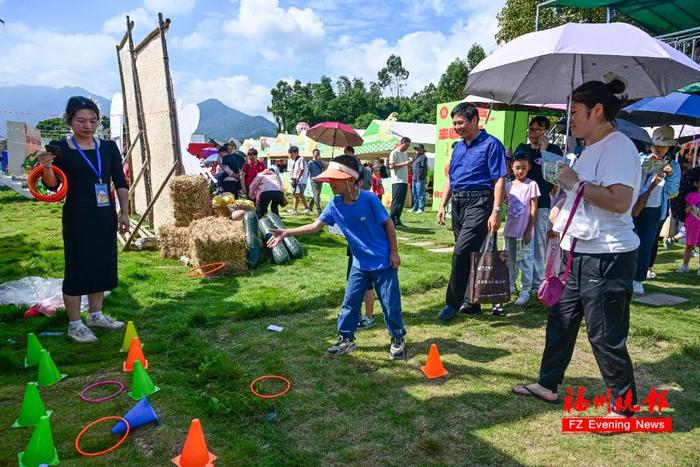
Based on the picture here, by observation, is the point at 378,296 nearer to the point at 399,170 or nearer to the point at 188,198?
the point at 188,198

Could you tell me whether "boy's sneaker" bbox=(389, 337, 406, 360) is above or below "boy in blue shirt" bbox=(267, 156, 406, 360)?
below

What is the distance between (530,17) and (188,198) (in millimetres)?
19721

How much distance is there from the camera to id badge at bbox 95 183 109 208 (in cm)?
447

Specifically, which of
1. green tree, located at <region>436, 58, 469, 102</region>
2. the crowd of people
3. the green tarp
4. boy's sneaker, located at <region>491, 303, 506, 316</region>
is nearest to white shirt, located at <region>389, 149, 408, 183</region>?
the crowd of people

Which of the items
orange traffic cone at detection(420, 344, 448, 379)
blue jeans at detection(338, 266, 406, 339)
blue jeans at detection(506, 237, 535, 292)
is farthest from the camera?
blue jeans at detection(506, 237, 535, 292)

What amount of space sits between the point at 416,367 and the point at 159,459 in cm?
204

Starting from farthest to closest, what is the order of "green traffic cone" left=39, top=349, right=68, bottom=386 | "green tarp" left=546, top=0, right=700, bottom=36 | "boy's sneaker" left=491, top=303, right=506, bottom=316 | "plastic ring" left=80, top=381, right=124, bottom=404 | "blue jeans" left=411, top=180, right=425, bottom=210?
"blue jeans" left=411, top=180, right=425, bottom=210 → "green tarp" left=546, top=0, right=700, bottom=36 → "boy's sneaker" left=491, top=303, right=506, bottom=316 → "green traffic cone" left=39, top=349, right=68, bottom=386 → "plastic ring" left=80, top=381, right=124, bottom=404

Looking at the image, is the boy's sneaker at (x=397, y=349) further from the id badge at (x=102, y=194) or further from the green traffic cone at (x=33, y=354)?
the id badge at (x=102, y=194)

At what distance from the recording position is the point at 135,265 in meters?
7.64

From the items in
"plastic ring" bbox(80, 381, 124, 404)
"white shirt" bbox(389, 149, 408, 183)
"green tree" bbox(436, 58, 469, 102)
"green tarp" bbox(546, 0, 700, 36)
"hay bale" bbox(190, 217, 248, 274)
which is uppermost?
"green tree" bbox(436, 58, 469, 102)

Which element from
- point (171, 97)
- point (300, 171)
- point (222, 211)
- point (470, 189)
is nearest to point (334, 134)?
point (300, 171)

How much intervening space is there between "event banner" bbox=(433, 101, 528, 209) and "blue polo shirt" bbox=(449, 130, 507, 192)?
8.13 m

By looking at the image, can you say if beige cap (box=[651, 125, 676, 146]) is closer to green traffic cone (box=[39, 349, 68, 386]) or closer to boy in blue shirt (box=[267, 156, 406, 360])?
boy in blue shirt (box=[267, 156, 406, 360])

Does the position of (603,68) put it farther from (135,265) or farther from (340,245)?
(135,265)
